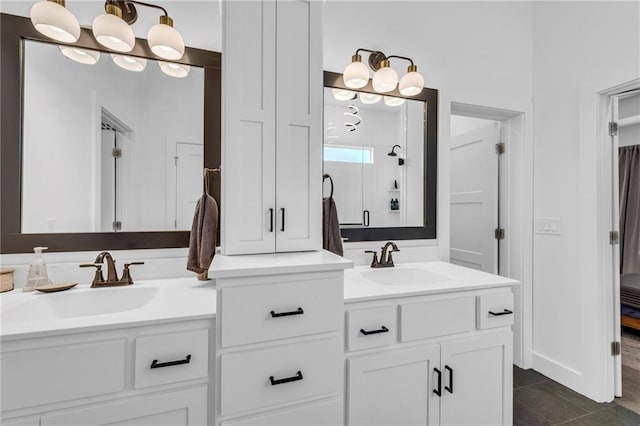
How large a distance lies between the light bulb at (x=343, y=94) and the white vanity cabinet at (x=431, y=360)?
1.23 meters

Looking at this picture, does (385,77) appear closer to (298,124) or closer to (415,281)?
(298,124)

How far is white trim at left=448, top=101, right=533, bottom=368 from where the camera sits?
2.33 metres

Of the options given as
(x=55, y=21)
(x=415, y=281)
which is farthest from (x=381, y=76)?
(x=55, y=21)

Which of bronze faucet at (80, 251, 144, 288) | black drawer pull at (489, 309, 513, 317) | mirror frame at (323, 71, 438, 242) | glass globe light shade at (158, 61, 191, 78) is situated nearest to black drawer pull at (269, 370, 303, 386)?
bronze faucet at (80, 251, 144, 288)

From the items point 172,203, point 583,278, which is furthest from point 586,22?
point 172,203

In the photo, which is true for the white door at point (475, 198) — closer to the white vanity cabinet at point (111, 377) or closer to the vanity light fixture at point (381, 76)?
the vanity light fixture at point (381, 76)

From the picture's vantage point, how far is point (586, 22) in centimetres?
201

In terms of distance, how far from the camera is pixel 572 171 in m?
2.06

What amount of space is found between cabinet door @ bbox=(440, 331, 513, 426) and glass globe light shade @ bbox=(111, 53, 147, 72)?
1942 millimetres

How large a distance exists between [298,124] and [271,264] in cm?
64

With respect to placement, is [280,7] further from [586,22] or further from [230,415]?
[586,22]

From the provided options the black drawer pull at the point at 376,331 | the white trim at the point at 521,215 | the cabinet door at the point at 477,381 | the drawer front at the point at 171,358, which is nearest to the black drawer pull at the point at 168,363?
the drawer front at the point at 171,358

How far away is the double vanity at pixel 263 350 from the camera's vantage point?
911mm

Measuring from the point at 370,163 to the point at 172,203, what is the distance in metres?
1.16
